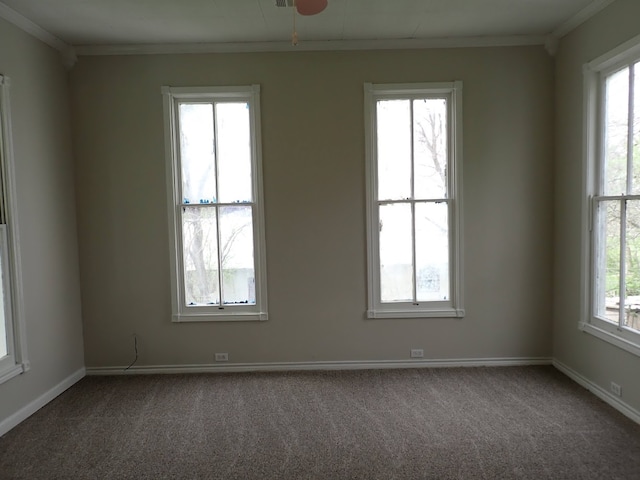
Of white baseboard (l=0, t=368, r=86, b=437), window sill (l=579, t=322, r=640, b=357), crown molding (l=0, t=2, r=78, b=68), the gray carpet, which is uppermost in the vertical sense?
crown molding (l=0, t=2, r=78, b=68)

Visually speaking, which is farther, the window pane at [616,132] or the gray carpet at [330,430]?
the window pane at [616,132]

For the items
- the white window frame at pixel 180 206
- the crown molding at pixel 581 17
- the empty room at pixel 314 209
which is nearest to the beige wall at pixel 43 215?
the empty room at pixel 314 209

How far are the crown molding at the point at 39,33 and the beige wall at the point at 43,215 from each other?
0.05 metres

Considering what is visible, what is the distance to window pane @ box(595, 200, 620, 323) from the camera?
309 cm

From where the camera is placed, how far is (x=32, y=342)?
323cm

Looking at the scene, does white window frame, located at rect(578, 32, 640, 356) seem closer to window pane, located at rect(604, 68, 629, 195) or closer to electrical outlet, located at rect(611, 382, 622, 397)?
window pane, located at rect(604, 68, 629, 195)

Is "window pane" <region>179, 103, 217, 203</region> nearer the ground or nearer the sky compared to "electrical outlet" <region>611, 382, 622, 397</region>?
nearer the sky

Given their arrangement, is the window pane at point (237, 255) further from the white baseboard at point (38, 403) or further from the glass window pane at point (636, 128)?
the glass window pane at point (636, 128)

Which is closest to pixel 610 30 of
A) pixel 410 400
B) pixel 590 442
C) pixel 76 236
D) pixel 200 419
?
pixel 590 442

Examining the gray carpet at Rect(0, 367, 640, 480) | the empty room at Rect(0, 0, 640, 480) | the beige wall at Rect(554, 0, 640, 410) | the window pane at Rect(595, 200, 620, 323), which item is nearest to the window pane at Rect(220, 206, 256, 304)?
the empty room at Rect(0, 0, 640, 480)

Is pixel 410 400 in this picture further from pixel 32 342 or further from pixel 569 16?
pixel 569 16

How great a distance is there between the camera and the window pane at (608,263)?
3.09 meters

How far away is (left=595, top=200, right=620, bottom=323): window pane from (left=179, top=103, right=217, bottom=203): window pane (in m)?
3.23

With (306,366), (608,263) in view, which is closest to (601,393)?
(608,263)
